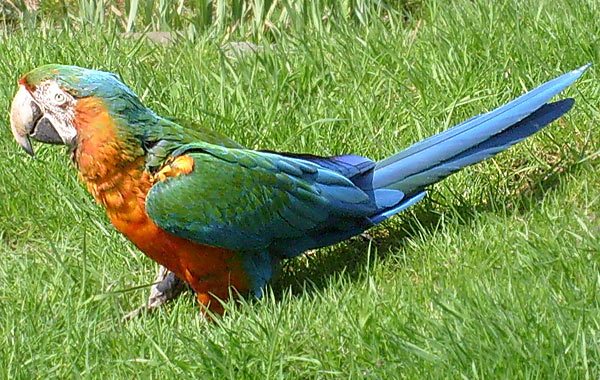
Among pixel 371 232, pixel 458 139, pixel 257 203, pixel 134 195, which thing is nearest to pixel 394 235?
pixel 371 232

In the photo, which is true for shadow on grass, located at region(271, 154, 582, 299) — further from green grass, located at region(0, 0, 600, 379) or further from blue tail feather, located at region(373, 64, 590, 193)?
blue tail feather, located at region(373, 64, 590, 193)

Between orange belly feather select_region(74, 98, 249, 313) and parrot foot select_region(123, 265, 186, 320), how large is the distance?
0.44 ft

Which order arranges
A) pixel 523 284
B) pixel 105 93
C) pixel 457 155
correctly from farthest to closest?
pixel 457 155 → pixel 105 93 → pixel 523 284

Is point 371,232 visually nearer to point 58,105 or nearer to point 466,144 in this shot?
point 466,144

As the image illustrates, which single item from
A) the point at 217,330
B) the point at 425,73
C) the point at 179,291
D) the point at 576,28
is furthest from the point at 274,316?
the point at 576,28

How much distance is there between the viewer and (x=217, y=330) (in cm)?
319

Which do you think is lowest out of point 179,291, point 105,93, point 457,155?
point 179,291

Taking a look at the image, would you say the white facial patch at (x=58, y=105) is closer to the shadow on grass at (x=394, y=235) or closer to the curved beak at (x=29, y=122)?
the curved beak at (x=29, y=122)

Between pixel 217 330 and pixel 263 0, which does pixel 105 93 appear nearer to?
pixel 217 330

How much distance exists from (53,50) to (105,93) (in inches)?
58.1

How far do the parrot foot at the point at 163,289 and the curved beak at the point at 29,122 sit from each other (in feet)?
1.87

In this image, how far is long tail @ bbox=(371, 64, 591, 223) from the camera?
3.71 m

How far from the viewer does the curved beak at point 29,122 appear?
346 cm

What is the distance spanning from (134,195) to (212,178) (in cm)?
25
